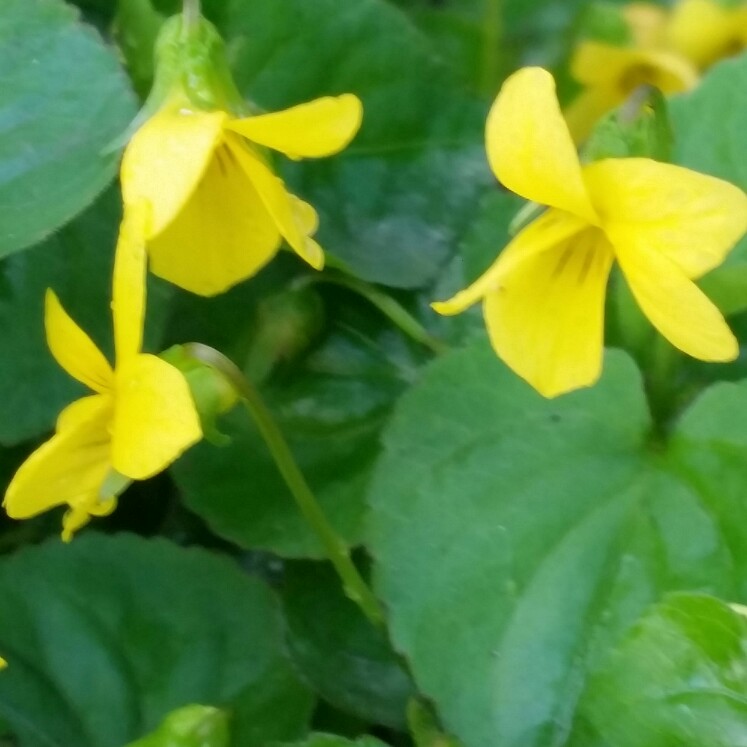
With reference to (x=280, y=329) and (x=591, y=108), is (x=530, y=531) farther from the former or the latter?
(x=591, y=108)

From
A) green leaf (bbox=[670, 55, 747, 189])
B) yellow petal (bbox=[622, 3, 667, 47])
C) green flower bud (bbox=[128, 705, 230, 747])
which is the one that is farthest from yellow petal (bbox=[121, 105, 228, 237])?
yellow petal (bbox=[622, 3, 667, 47])

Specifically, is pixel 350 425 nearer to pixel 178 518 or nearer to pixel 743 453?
pixel 178 518

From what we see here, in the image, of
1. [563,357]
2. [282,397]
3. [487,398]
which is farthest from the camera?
[282,397]

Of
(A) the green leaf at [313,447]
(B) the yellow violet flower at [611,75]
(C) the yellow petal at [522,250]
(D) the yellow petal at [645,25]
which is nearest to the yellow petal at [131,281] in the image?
(C) the yellow petal at [522,250]

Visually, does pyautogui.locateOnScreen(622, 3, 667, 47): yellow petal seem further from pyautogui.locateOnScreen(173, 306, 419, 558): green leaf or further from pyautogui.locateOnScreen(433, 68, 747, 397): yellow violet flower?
pyautogui.locateOnScreen(433, 68, 747, 397): yellow violet flower

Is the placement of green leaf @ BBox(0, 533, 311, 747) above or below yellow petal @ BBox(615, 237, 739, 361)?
below

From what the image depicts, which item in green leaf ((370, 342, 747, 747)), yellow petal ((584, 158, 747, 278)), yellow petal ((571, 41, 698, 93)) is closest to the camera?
yellow petal ((584, 158, 747, 278))

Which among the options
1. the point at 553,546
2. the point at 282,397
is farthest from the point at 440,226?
the point at 553,546
